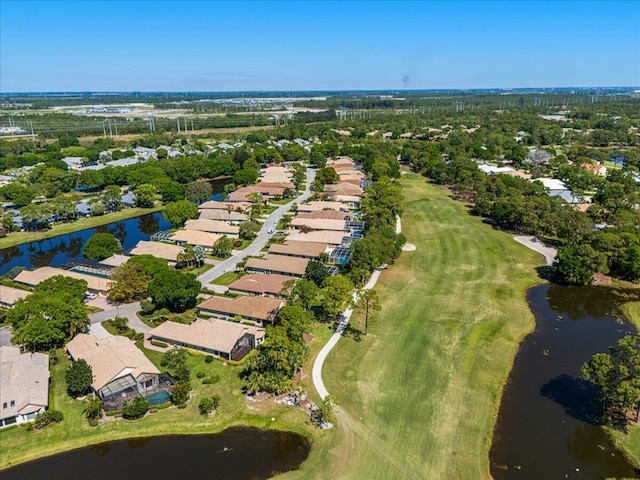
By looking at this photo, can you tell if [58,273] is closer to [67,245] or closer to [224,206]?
[67,245]

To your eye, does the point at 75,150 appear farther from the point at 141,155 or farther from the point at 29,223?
the point at 29,223

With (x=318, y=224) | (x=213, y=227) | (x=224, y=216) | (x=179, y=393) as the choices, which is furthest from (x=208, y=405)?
(x=224, y=216)

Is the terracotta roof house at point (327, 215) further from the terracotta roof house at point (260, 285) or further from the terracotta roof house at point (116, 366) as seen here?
the terracotta roof house at point (116, 366)

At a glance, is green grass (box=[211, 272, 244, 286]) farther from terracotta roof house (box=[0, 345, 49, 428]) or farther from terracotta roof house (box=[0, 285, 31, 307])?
terracotta roof house (box=[0, 345, 49, 428])

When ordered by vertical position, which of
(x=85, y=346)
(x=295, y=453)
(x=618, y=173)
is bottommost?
(x=295, y=453)

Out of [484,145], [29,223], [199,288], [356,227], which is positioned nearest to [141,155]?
[29,223]

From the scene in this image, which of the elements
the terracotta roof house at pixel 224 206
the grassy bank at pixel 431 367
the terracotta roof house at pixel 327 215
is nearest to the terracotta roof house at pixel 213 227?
the terracotta roof house at pixel 224 206

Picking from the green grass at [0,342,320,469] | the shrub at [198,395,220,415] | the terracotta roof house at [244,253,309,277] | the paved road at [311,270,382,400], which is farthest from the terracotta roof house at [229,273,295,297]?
the shrub at [198,395,220,415]
